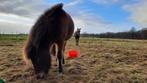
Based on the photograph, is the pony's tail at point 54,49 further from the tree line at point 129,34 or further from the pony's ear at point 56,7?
the tree line at point 129,34

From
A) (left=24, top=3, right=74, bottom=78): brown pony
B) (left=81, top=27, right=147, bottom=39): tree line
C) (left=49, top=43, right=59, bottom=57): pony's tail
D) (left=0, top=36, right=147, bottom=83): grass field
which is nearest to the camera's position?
(left=24, top=3, right=74, bottom=78): brown pony

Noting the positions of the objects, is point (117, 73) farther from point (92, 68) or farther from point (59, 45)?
point (59, 45)

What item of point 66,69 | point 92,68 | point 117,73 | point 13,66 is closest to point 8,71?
point 13,66

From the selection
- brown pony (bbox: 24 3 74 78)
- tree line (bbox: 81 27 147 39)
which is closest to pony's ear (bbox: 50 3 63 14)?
brown pony (bbox: 24 3 74 78)

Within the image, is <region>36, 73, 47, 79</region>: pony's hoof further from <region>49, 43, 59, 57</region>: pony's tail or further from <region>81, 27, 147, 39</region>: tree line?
<region>81, 27, 147, 39</region>: tree line

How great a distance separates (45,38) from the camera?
7879 millimetres

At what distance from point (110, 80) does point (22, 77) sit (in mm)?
2580

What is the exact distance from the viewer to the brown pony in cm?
748

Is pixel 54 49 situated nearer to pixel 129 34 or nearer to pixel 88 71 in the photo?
pixel 88 71

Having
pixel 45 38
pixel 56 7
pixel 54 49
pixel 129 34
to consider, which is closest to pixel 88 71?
pixel 54 49

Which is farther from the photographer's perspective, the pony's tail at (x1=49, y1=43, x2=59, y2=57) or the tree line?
the tree line

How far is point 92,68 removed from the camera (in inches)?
385

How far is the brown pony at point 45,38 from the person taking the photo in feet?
24.5

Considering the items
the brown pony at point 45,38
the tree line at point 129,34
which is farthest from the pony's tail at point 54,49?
the tree line at point 129,34
